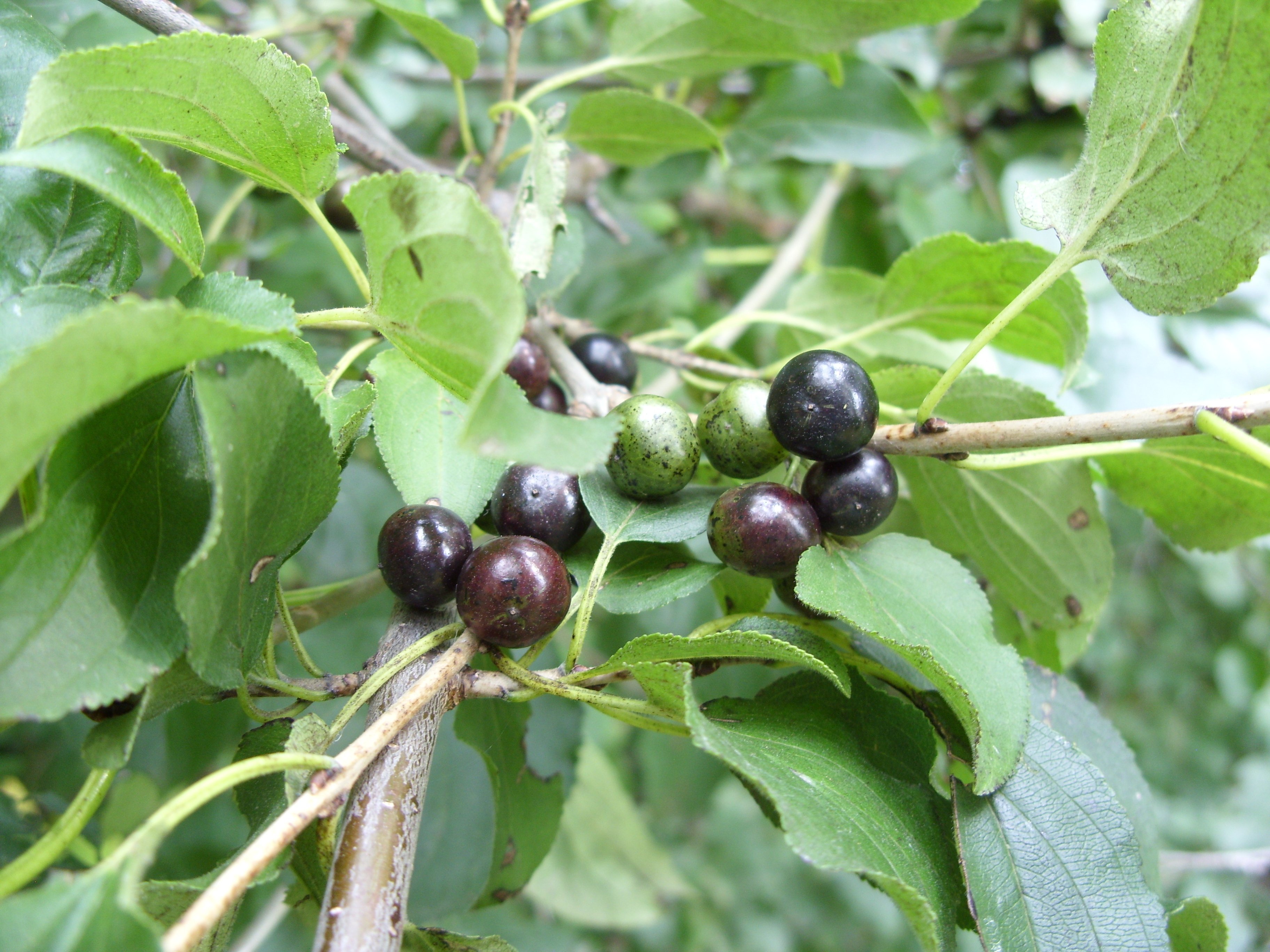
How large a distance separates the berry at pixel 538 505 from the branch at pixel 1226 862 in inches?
58.6

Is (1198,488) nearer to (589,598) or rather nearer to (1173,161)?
(1173,161)

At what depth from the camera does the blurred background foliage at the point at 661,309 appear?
1.21 m

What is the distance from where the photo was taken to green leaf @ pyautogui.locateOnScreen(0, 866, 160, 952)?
38 centimetres

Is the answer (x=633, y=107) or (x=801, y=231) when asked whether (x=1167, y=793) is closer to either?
(x=801, y=231)

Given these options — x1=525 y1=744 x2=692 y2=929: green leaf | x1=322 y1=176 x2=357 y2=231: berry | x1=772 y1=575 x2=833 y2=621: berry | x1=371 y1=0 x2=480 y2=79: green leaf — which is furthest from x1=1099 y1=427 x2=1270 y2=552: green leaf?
x1=525 y1=744 x2=692 y2=929: green leaf

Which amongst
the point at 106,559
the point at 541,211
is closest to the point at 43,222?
the point at 106,559

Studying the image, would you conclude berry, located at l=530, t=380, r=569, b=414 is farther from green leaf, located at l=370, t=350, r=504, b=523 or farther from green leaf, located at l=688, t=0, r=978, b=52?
green leaf, located at l=688, t=0, r=978, b=52

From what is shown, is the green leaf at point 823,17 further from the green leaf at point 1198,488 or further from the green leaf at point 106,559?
the green leaf at point 106,559

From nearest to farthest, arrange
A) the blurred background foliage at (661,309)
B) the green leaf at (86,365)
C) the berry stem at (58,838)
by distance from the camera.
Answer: the green leaf at (86,365) < the berry stem at (58,838) < the blurred background foliage at (661,309)

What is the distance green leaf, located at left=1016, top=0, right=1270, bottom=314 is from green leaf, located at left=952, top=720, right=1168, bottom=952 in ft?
1.17

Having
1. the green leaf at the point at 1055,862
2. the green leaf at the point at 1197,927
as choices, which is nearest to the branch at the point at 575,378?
the green leaf at the point at 1055,862

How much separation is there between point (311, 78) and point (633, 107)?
52 centimetres

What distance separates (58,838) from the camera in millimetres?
494

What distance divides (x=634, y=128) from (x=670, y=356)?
12.0 inches
